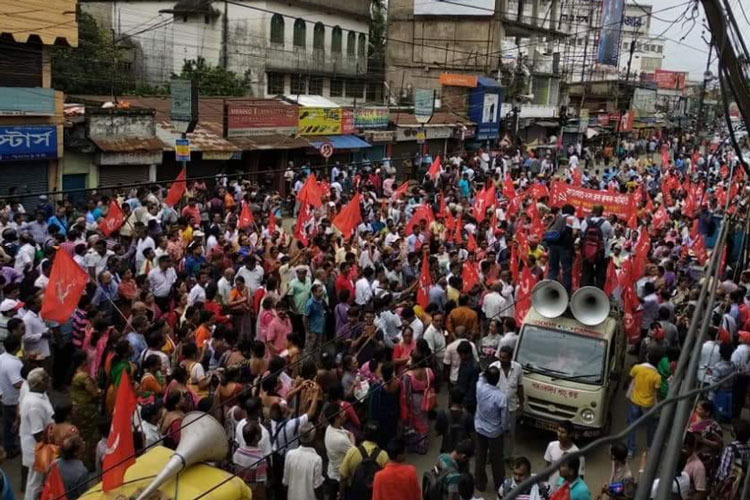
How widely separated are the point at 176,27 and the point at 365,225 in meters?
26.4

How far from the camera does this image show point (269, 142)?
2502cm

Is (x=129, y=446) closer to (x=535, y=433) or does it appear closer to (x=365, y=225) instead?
(x=535, y=433)

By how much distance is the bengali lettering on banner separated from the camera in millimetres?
16156

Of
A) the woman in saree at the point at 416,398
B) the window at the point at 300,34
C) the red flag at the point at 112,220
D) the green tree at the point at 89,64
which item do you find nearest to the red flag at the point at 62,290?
the woman in saree at the point at 416,398

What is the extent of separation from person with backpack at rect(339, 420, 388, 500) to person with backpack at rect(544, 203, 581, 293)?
5.04 metres

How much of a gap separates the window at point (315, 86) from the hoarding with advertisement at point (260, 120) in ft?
48.5

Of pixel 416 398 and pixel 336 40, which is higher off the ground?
pixel 336 40

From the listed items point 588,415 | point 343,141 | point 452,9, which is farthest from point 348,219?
point 452,9

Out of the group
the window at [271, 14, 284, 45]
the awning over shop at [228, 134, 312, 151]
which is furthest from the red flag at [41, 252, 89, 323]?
the window at [271, 14, 284, 45]

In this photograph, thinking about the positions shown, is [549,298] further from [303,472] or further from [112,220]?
[112,220]

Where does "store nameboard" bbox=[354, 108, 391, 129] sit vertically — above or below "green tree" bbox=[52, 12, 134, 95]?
below

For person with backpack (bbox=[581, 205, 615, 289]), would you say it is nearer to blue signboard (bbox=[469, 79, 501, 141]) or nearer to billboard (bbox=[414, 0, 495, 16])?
blue signboard (bbox=[469, 79, 501, 141])

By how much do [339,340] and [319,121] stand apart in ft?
59.2

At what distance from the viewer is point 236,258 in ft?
40.6
